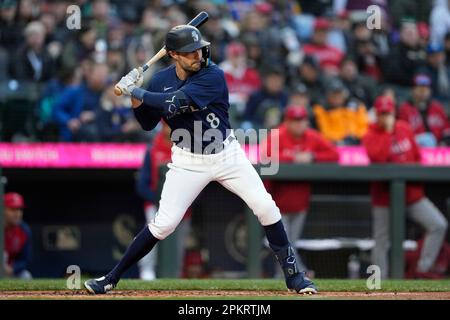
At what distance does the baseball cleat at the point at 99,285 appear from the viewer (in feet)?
21.7

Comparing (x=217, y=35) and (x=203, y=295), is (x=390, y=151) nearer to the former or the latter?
(x=217, y=35)

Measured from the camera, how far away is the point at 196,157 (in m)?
6.52

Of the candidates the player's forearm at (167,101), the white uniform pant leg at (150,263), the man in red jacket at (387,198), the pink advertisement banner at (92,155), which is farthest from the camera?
the pink advertisement banner at (92,155)

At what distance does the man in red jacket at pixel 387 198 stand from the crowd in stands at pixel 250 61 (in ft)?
3.77

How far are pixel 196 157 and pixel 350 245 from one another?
3.56 meters

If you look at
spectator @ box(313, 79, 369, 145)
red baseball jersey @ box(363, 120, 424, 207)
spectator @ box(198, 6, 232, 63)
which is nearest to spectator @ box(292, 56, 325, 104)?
spectator @ box(313, 79, 369, 145)

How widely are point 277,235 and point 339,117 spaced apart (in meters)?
4.70

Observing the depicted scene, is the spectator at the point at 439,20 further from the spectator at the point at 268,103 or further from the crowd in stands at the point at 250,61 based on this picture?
the spectator at the point at 268,103

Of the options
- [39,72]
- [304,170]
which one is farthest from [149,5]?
[304,170]

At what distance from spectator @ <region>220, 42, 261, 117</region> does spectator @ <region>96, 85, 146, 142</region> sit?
3.84 ft

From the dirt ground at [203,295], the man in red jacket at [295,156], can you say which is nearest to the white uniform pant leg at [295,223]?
the man in red jacket at [295,156]

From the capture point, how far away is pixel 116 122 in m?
10.7

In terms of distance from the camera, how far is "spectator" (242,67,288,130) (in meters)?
10.9

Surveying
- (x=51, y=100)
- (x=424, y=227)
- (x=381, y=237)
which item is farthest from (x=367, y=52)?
(x=51, y=100)
